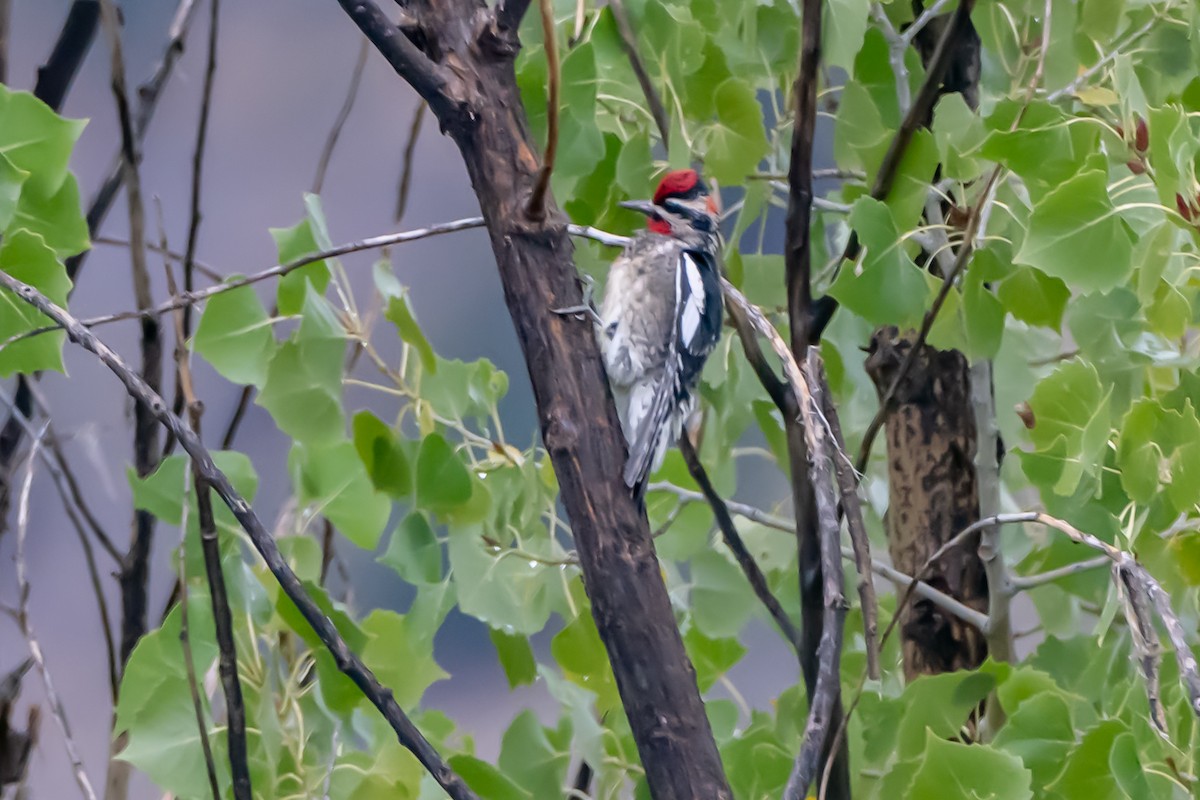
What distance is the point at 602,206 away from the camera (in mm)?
1033

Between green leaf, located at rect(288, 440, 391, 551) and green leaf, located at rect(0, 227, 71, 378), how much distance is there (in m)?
0.20

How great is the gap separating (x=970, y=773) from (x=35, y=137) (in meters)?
0.74

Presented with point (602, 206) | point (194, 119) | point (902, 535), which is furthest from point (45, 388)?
point (902, 535)

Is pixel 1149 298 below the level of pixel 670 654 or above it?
above

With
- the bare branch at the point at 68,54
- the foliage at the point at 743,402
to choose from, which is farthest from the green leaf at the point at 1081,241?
the bare branch at the point at 68,54

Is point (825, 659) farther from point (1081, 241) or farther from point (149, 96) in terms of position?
point (149, 96)

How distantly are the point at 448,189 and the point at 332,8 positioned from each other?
36 cm

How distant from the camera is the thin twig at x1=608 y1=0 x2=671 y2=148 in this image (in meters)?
0.88

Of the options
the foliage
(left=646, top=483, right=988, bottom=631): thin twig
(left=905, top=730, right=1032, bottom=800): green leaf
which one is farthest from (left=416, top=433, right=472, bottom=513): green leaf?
(left=905, top=730, right=1032, bottom=800): green leaf

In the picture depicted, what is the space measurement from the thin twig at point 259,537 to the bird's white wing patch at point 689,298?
0.63 metres

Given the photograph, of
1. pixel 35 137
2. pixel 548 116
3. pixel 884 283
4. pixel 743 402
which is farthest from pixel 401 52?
pixel 743 402

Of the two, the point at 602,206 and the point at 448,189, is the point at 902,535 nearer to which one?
the point at 602,206

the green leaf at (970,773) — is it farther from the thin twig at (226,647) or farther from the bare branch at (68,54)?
the bare branch at (68,54)

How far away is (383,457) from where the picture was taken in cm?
90
